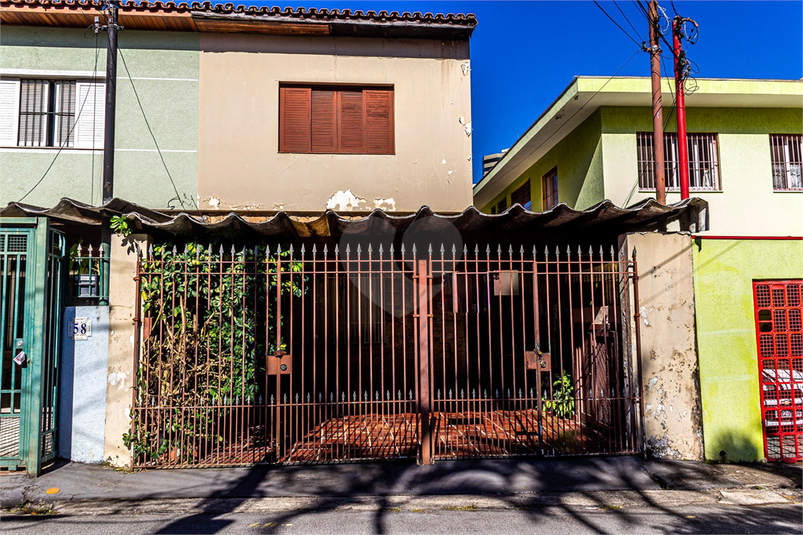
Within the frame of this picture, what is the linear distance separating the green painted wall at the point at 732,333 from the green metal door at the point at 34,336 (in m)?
7.25

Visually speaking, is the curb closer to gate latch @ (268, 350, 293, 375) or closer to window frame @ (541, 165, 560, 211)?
gate latch @ (268, 350, 293, 375)

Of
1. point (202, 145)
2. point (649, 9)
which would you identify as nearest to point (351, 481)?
point (202, 145)

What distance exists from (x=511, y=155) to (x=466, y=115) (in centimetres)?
564

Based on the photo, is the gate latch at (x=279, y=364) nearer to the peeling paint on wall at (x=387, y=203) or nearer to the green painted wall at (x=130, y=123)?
the peeling paint on wall at (x=387, y=203)

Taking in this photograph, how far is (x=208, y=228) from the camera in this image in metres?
5.46

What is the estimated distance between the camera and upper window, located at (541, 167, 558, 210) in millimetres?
13234

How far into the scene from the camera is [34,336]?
512cm

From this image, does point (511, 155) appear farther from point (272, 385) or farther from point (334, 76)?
point (272, 385)

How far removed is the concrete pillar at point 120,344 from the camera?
5.29 meters

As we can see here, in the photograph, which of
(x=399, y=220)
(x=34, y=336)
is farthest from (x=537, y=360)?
(x=34, y=336)

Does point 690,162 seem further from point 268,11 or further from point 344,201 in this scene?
point 268,11

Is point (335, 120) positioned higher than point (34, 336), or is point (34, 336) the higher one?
point (335, 120)

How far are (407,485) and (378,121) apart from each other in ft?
19.8

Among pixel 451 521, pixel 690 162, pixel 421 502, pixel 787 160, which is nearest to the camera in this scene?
pixel 451 521
